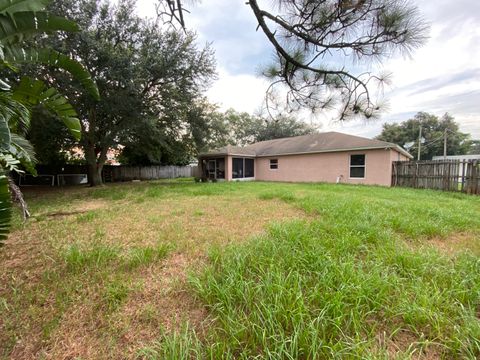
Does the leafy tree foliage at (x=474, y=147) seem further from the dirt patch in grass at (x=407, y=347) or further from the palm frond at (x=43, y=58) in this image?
the palm frond at (x=43, y=58)

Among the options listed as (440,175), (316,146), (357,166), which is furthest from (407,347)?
(316,146)

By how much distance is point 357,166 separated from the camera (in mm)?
12883

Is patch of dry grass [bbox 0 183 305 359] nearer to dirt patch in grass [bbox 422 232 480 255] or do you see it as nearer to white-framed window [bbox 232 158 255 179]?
dirt patch in grass [bbox 422 232 480 255]

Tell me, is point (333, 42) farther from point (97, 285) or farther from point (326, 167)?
point (326, 167)

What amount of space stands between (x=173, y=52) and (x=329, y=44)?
30.3ft

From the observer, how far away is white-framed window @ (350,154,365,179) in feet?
41.6

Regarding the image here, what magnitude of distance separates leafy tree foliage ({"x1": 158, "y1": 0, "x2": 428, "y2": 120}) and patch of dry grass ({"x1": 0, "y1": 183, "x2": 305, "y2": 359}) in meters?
2.35

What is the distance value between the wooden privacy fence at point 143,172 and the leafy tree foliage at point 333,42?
18.2 meters

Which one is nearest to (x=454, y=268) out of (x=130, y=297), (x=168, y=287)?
(x=168, y=287)

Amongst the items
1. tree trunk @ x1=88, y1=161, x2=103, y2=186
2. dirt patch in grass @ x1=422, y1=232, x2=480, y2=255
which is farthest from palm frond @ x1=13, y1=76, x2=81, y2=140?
tree trunk @ x1=88, y1=161, x2=103, y2=186

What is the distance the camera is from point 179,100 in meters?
11.1

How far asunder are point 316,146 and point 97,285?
14.2m

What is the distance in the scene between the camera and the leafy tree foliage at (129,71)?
8477 millimetres

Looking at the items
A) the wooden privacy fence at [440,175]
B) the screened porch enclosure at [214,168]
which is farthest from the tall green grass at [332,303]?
the screened porch enclosure at [214,168]
